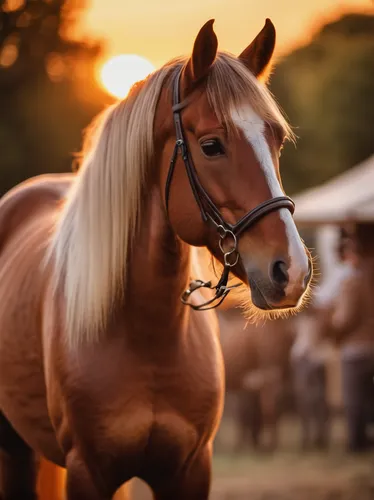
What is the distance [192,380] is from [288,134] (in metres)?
0.92

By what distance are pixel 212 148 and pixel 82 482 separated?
1240mm

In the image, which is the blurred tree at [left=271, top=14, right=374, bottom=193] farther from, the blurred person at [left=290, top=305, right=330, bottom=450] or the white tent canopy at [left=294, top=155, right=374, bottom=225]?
the blurred person at [left=290, top=305, right=330, bottom=450]

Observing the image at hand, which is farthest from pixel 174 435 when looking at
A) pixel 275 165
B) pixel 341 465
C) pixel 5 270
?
pixel 341 465

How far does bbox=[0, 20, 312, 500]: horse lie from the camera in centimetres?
277

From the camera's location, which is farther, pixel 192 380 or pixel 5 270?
pixel 5 270

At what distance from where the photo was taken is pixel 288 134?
2.94 m

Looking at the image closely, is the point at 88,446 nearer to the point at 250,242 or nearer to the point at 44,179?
the point at 250,242

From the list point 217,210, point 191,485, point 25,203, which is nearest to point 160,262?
point 217,210

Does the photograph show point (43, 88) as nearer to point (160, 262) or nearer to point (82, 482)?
point (160, 262)

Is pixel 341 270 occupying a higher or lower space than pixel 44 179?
lower

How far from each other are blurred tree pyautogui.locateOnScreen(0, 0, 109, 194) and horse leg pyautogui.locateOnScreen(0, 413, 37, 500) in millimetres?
19084

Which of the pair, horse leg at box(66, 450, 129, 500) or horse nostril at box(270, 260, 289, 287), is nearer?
horse nostril at box(270, 260, 289, 287)

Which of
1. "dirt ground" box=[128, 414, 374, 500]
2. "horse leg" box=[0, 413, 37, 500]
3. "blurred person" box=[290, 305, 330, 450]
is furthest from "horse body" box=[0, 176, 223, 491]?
"blurred person" box=[290, 305, 330, 450]

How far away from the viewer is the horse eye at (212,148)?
9.20 feet
